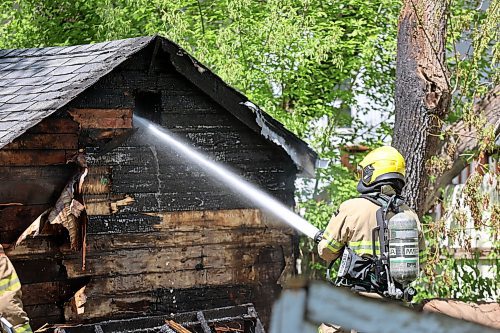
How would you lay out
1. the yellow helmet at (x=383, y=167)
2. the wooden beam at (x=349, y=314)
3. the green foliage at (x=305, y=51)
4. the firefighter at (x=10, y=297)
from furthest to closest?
the green foliage at (x=305, y=51) < the yellow helmet at (x=383, y=167) < the firefighter at (x=10, y=297) < the wooden beam at (x=349, y=314)

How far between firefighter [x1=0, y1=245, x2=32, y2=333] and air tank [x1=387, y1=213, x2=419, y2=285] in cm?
271

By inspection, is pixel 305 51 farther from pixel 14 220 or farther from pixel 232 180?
pixel 14 220

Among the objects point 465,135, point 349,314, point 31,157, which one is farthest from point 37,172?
point 349,314

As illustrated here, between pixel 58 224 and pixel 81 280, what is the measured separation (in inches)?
A: 22.0

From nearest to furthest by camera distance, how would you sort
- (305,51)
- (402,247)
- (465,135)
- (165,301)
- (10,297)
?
(402,247) → (10,297) → (165,301) → (465,135) → (305,51)

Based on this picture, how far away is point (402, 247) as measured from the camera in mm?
6184

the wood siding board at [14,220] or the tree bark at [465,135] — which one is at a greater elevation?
the tree bark at [465,135]

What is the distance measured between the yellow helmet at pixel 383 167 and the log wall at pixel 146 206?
1.99 metres

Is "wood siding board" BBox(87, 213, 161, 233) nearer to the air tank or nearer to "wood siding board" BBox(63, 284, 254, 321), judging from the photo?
"wood siding board" BBox(63, 284, 254, 321)

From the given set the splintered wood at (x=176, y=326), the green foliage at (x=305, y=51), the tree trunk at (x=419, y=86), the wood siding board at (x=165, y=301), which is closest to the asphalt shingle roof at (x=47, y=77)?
the wood siding board at (x=165, y=301)

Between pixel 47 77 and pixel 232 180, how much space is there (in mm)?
1994

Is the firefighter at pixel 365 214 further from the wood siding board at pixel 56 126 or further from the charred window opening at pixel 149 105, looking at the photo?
the wood siding board at pixel 56 126

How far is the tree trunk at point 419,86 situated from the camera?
9609 mm

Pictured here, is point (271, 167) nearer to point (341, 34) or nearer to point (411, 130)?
point (411, 130)
